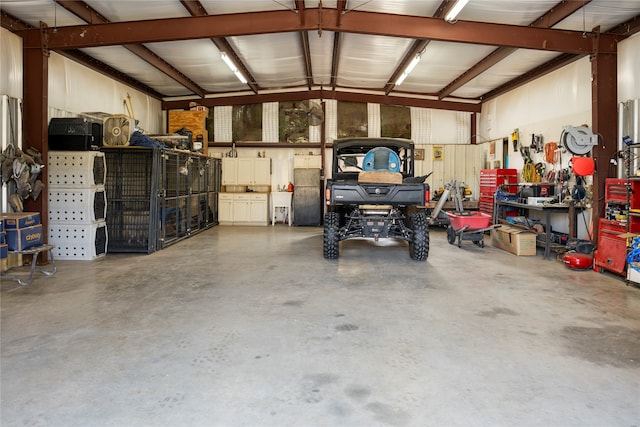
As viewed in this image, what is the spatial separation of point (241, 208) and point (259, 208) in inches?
20.6

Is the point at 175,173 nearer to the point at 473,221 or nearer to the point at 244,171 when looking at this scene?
the point at 244,171

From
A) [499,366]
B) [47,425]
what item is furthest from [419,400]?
[47,425]

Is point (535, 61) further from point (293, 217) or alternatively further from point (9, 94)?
point (9, 94)

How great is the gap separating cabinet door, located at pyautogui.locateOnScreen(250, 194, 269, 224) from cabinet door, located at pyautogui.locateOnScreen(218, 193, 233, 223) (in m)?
0.64

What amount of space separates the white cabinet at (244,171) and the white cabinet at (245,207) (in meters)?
0.38

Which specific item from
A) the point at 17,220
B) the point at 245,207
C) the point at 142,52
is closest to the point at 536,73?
the point at 245,207

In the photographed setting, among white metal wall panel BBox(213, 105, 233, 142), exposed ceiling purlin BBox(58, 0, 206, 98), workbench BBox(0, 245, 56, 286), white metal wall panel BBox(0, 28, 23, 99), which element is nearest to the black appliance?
white metal wall panel BBox(0, 28, 23, 99)

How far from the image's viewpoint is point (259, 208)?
39.4 ft

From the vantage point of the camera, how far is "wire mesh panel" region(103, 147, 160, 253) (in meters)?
7.35

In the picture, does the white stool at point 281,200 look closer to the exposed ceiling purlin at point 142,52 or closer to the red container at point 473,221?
the exposed ceiling purlin at point 142,52

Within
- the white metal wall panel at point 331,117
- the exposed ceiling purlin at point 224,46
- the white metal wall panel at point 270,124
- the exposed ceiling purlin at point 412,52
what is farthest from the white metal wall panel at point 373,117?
the exposed ceiling purlin at point 224,46

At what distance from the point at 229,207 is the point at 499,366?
10120mm

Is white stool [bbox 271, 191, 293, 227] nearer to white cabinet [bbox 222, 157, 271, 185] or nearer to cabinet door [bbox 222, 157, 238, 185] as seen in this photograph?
white cabinet [bbox 222, 157, 271, 185]

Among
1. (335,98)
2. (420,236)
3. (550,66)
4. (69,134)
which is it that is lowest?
(420,236)
